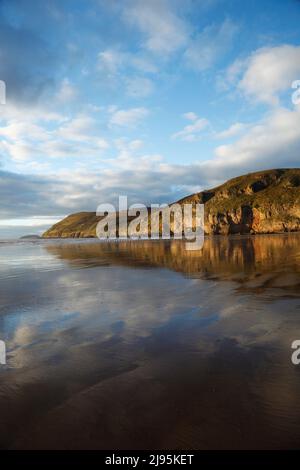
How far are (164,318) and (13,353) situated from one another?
4701mm

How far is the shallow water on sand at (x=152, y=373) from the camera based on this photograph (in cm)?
417

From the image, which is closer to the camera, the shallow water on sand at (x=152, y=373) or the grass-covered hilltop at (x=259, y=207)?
the shallow water on sand at (x=152, y=373)

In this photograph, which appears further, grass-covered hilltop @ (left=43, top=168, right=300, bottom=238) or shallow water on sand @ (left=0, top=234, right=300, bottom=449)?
grass-covered hilltop @ (left=43, top=168, right=300, bottom=238)

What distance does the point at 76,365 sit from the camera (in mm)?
6480

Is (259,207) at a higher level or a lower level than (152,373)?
higher

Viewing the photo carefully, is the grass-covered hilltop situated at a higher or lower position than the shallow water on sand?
higher

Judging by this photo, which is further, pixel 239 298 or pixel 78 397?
pixel 239 298

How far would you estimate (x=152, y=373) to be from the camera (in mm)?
6012

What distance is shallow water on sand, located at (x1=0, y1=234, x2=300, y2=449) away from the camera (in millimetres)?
4168

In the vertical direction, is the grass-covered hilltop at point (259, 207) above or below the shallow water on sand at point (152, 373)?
above

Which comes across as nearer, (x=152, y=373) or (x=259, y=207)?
(x=152, y=373)
